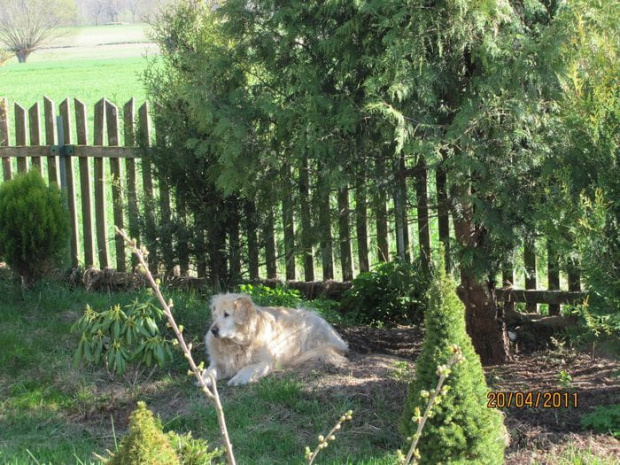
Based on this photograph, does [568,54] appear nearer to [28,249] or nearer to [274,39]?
[274,39]

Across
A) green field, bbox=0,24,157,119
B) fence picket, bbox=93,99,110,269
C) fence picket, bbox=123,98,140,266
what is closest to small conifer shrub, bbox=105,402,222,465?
fence picket, bbox=123,98,140,266

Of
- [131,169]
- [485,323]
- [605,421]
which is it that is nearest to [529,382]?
[485,323]

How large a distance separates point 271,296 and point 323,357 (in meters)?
1.70

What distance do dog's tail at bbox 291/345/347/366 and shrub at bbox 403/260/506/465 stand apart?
204 centimetres

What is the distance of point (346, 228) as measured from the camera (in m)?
6.74

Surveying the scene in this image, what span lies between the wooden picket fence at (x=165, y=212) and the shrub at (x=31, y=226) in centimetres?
66

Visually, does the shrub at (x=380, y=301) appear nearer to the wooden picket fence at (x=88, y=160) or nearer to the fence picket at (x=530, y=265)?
the fence picket at (x=530, y=265)

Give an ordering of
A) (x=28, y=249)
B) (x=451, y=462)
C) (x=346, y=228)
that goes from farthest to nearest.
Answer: (x=28, y=249) → (x=346, y=228) → (x=451, y=462)

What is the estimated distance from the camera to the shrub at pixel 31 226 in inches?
316

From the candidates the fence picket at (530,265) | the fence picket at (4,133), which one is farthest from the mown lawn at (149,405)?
the fence picket at (4,133)

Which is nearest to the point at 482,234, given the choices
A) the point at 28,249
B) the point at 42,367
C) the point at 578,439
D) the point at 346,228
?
the point at 346,228

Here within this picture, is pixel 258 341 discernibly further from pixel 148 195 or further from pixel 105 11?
pixel 105 11

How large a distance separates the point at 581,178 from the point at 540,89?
91 centimetres
